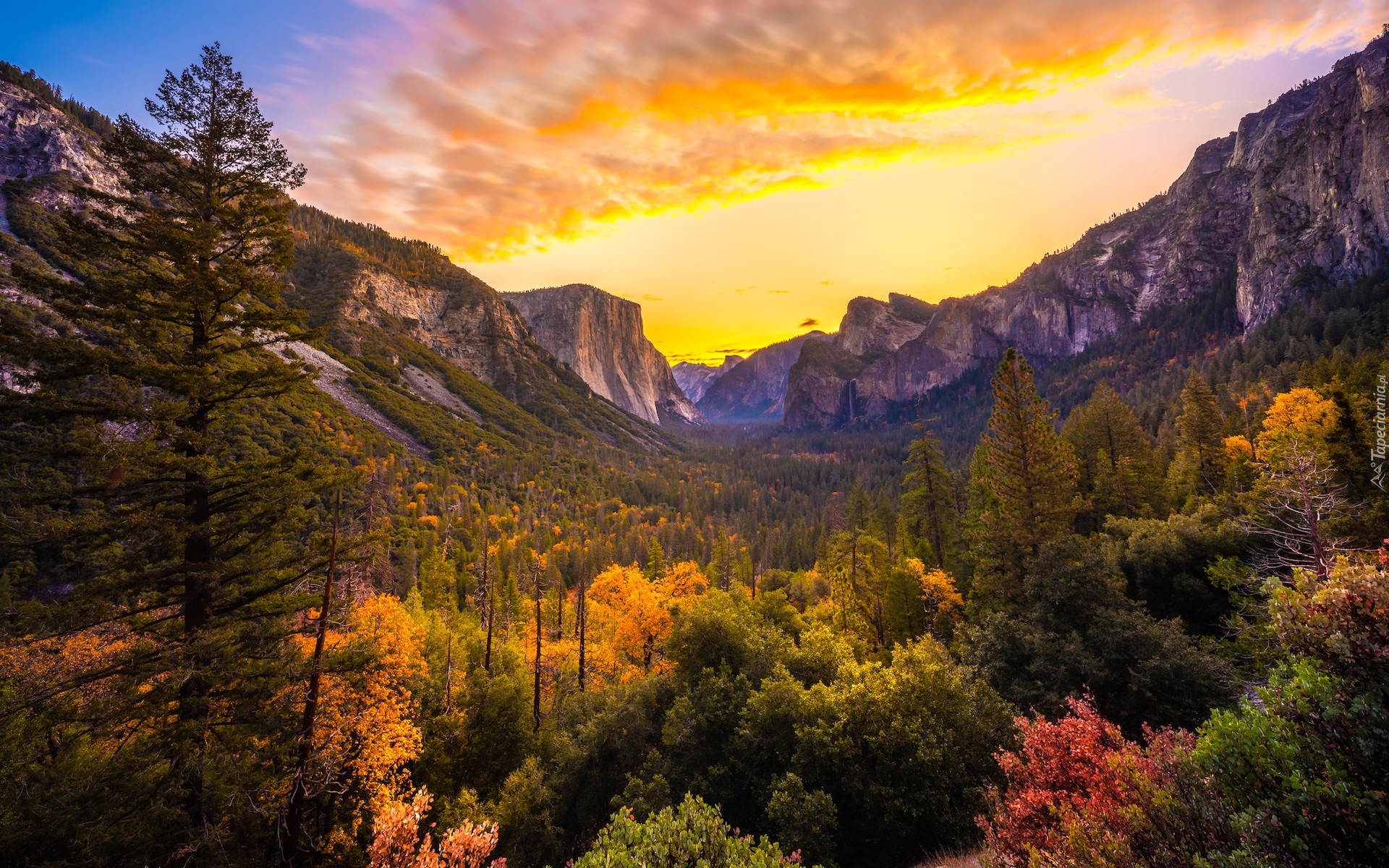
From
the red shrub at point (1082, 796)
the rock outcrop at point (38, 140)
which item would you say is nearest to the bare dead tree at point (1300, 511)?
the red shrub at point (1082, 796)

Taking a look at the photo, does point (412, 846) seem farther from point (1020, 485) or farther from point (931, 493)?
point (931, 493)

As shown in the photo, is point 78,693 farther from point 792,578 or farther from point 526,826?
point 792,578

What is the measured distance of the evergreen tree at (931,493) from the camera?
37.4 meters

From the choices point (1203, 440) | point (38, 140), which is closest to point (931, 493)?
point (1203, 440)

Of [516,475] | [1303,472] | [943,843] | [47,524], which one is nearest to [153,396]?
[47,524]

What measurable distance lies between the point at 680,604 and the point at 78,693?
2332cm

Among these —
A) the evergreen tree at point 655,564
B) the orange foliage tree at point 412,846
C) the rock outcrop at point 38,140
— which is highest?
the rock outcrop at point 38,140

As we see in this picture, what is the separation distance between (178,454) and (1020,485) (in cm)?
3123

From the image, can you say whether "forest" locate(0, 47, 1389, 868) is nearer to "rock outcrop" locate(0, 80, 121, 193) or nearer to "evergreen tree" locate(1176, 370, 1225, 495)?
"evergreen tree" locate(1176, 370, 1225, 495)

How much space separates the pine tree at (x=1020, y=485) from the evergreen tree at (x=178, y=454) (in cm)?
2788

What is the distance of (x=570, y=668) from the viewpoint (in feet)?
113

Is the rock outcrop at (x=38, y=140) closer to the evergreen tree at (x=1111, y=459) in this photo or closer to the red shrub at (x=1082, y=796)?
the red shrub at (x=1082, y=796)

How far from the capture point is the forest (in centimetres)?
877

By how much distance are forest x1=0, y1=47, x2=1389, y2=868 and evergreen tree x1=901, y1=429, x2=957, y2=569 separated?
18.1ft
